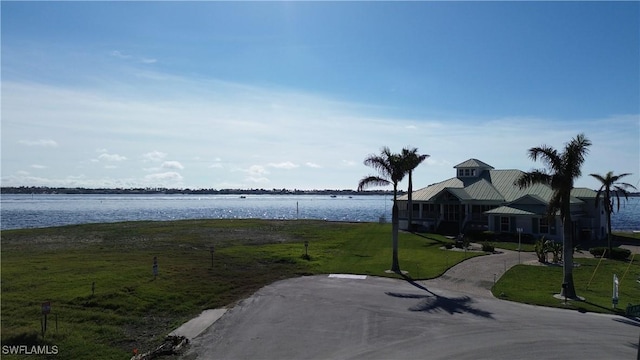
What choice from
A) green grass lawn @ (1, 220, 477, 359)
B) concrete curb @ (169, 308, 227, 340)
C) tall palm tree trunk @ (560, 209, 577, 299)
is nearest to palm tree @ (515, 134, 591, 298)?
tall palm tree trunk @ (560, 209, 577, 299)

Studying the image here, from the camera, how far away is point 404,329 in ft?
59.6

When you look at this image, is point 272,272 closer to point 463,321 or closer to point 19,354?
point 463,321

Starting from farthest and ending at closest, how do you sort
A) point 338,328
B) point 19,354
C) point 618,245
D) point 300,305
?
point 618,245, point 300,305, point 338,328, point 19,354

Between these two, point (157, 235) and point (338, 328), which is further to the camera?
point (157, 235)

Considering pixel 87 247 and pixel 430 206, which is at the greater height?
pixel 430 206

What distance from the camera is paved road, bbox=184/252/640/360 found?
15672 millimetres

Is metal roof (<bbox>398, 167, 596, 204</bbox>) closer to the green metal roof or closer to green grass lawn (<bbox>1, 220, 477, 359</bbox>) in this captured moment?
the green metal roof

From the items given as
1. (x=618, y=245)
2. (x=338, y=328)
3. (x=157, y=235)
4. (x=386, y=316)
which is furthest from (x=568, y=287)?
(x=157, y=235)

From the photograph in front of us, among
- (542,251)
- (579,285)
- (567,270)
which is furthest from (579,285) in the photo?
(542,251)

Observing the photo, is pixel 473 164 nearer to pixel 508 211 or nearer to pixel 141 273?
pixel 508 211

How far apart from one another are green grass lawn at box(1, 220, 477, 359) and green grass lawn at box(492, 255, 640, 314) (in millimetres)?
4940

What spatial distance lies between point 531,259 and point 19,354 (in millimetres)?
32998

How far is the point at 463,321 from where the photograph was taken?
62.7 ft

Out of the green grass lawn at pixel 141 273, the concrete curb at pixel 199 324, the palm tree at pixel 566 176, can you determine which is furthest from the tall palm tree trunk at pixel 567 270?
the concrete curb at pixel 199 324
